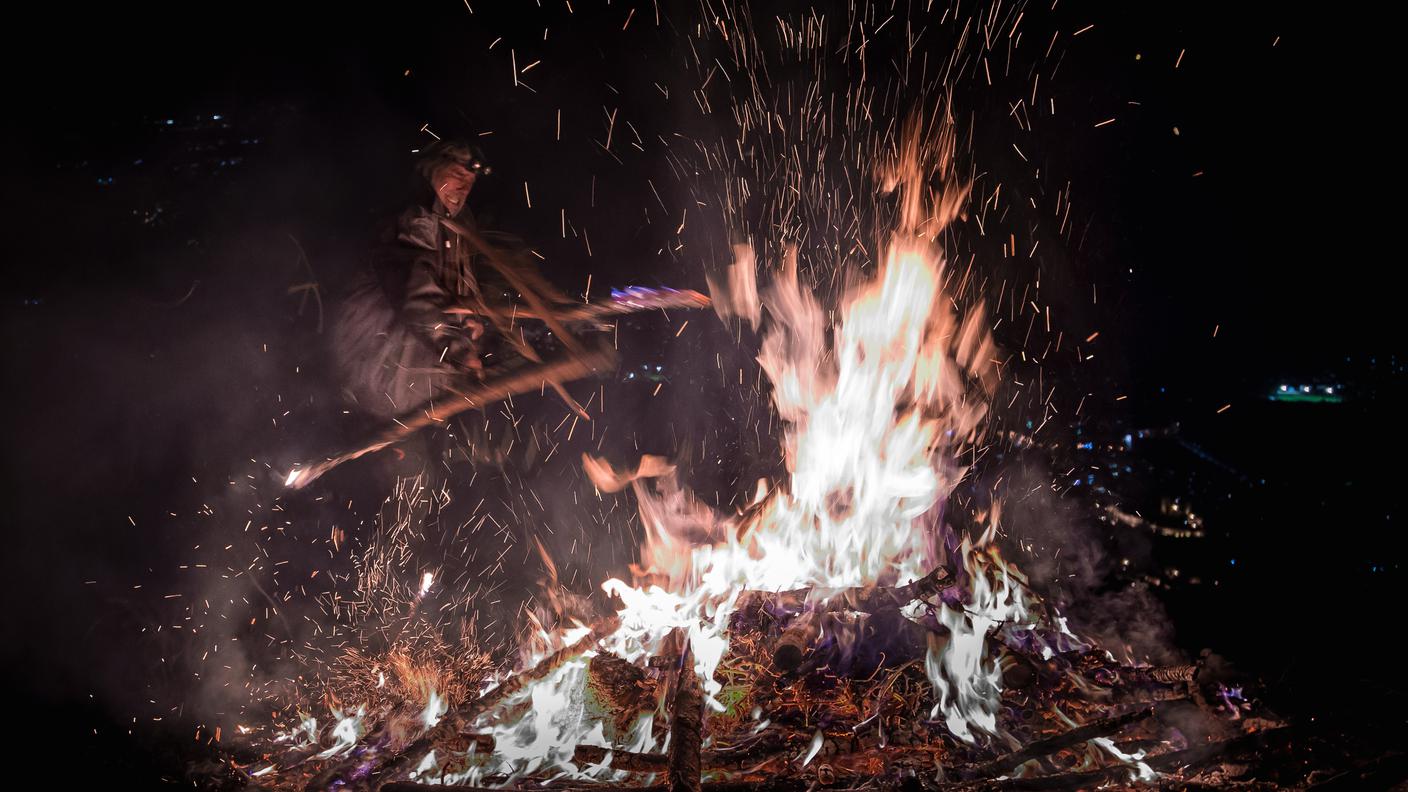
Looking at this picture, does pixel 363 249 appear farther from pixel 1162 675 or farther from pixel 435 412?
pixel 1162 675

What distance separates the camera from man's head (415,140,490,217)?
4.89 metres

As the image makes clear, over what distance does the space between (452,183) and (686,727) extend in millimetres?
4316

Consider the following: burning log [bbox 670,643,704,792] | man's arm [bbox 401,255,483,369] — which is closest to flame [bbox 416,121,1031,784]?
burning log [bbox 670,643,704,792]

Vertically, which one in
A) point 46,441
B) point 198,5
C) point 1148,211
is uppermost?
point 1148,211

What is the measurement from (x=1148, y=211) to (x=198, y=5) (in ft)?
25.6

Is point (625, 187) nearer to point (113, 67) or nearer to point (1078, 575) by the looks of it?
point (113, 67)

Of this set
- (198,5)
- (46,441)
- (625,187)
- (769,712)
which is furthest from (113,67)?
(769,712)

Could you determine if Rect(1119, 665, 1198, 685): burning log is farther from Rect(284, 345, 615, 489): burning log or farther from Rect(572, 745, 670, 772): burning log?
Rect(284, 345, 615, 489): burning log

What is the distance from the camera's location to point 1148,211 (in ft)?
17.1

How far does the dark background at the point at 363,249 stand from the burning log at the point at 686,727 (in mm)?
2763

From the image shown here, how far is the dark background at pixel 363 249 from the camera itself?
14.3ft

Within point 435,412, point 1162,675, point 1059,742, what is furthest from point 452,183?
point 1162,675

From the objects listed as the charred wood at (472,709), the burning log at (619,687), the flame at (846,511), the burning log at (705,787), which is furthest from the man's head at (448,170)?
the burning log at (705,787)

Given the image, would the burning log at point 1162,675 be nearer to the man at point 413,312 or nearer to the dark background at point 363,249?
the dark background at point 363,249
